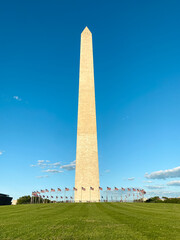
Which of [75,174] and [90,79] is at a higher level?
[90,79]

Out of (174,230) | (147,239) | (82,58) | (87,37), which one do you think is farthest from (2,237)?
(87,37)

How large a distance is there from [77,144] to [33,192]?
1189cm

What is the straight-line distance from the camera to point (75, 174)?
38312 millimetres

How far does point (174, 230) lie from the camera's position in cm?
813

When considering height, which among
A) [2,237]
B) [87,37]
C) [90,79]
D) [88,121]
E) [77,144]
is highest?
[87,37]

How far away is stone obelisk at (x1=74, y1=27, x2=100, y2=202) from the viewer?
122ft

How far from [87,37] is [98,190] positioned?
32.7m

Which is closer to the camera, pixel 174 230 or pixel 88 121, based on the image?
pixel 174 230

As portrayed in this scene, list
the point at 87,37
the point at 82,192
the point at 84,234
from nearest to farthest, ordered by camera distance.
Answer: the point at 84,234, the point at 82,192, the point at 87,37

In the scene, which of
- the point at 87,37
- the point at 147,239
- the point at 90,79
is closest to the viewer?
the point at 147,239

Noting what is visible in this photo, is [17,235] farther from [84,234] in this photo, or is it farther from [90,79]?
[90,79]

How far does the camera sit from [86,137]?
131 feet

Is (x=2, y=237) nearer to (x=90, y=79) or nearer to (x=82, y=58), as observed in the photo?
(x=90, y=79)

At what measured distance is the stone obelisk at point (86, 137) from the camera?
37.3 m
